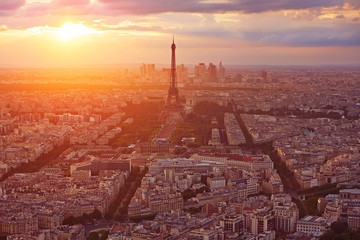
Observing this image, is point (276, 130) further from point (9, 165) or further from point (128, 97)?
point (128, 97)

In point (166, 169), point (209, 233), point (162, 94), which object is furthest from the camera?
point (162, 94)

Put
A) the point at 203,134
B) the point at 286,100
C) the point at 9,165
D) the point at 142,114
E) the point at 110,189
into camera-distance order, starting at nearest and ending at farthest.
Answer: the point at 110,189 < the point at 9,165 < the point at 203,134 < the point at 142,114 < the point at 286,100

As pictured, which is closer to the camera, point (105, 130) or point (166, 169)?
point (166, 169)

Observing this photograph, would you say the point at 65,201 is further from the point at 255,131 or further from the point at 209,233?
the point at 255,131

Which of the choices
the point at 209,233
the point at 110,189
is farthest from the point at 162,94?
the point at 209,233

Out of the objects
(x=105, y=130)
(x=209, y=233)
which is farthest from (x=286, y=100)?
(x=209, y=233)

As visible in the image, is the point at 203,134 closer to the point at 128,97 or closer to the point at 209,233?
the point at 209,233

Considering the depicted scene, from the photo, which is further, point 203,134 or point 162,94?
point 162,94

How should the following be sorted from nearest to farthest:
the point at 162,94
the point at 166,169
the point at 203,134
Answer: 1. the point at 166,169
2. the point at 203,134
3. the point at 162,94

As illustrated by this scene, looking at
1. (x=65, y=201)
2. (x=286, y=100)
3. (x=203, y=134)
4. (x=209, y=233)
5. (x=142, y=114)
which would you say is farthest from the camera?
(x=286, y=100)
